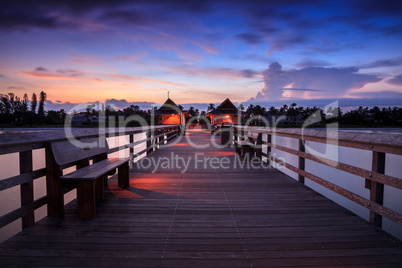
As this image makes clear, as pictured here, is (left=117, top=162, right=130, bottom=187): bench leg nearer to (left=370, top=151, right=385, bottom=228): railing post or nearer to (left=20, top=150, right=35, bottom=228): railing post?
(left=20, top=150, right=35, bottom=228): railing post

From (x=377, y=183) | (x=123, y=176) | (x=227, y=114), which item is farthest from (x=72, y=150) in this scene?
(x=227, y=114)

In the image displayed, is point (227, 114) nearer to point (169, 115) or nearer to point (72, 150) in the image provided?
point (169, 115)

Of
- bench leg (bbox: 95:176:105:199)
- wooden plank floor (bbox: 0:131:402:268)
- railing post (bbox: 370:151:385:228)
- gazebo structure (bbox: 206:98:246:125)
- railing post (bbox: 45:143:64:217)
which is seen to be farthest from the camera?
gazebo structure (bbox: 206:98:246:125)

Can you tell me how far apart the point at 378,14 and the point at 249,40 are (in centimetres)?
1048

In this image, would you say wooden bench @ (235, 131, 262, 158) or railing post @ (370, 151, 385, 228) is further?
wooden bench @ (235, 131, 262, 158)

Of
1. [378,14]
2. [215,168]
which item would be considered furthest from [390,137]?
[378,14]

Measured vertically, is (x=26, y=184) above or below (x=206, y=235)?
above

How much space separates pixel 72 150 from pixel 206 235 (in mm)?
2038

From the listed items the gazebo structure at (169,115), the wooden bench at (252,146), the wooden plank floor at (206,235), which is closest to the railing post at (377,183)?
the wooden plank floor at (206,235)

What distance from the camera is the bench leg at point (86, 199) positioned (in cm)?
278

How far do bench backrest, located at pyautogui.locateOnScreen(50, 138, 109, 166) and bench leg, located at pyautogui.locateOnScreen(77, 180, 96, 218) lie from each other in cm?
37

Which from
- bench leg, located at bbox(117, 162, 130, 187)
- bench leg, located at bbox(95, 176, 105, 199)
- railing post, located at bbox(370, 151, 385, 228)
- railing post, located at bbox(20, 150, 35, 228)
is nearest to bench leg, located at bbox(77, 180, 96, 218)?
railing post, located at bbox(20, 150, 35, 228)

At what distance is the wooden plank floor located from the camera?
1.93m

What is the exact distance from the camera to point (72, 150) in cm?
310
